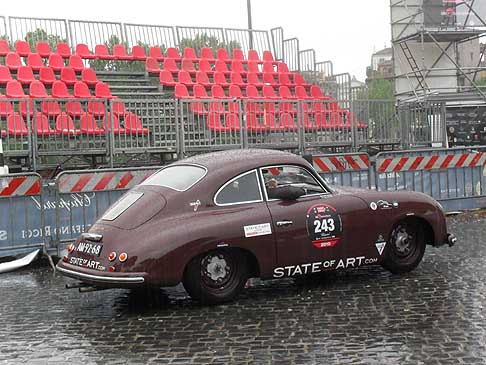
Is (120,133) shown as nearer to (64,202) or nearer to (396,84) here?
(64,202)

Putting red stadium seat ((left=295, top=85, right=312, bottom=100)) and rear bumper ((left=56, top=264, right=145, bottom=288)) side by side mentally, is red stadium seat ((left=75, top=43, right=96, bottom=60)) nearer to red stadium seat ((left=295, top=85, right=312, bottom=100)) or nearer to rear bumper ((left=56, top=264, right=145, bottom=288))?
red stadium seat ((left=295, top=85, right=312, bottom=100))

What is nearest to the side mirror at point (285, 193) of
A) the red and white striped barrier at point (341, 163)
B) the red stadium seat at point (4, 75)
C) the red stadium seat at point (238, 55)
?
the red and white striped barrier at point (341, 163)

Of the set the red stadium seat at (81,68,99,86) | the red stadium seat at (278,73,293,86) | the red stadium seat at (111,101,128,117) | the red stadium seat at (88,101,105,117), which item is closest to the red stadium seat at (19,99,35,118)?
the red stadium seat at (88,101,105,117)

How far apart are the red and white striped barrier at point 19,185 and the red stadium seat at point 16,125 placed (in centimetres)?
231

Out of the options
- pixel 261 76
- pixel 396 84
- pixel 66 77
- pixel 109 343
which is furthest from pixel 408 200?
pixel 396 84

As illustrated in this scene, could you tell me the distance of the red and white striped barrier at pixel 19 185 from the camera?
9414 mm

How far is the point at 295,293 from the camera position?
7180mm

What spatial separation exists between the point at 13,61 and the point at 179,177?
10153 mm

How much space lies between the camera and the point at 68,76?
16.0m

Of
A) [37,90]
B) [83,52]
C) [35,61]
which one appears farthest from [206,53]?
[37,90]

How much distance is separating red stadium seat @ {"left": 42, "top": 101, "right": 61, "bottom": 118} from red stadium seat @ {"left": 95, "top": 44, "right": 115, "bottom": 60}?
6.25 metres

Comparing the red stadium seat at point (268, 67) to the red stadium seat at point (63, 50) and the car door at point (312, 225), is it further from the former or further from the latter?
the car door at point (312, 225)

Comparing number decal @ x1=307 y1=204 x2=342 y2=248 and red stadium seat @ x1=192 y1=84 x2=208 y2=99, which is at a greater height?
red stadium seat @ x1=192 y1=84 x2=208 y2=99

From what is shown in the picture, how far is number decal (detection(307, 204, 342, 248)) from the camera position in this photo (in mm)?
7117
